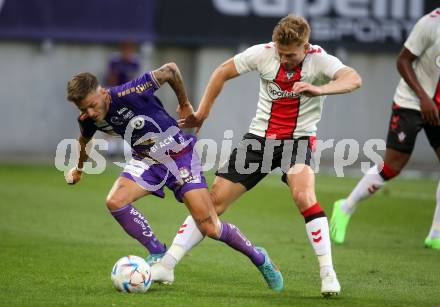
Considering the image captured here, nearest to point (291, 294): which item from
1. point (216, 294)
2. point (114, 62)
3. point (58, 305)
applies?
point (216, 294)

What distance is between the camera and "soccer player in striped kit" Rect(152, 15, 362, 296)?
24.8 ft

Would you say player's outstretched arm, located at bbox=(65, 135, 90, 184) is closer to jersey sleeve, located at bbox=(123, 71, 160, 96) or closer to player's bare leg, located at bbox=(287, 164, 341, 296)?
jersey sleeve, located at bbox=(123, 71, 160, 96)

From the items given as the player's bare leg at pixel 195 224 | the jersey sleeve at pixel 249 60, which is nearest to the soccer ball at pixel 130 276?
the player's bare leg at pixel 195 224

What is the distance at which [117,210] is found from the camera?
784 centimetres

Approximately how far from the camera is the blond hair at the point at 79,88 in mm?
7371

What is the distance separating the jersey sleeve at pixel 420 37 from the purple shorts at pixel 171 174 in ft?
9.59

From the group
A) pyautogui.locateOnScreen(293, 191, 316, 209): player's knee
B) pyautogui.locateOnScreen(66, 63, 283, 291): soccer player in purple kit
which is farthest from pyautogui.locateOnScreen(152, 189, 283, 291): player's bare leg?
pyautogui.locateOnScreen(293, 191, 316, 209): player's knee

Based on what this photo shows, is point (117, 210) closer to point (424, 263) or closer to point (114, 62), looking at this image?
point (424, 263)

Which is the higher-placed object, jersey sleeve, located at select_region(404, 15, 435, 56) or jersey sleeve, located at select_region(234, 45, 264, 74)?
jersey sleeve, located at select_region(234, 45, 264, 74)

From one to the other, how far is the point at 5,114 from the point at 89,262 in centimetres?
1272

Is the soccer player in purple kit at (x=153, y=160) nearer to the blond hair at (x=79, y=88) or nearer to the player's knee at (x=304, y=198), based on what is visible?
the blond hair at (x=79, y=88)

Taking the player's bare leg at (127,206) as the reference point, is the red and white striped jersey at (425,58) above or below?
above

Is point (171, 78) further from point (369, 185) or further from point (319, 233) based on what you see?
point (369, 185)

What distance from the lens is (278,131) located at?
7977 mm
